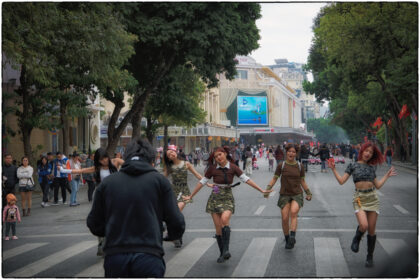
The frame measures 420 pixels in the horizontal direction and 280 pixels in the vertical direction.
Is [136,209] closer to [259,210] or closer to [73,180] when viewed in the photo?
[259,210]

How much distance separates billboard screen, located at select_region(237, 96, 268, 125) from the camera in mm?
112250

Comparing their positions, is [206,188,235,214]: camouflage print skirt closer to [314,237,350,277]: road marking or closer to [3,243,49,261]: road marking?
[314,237,350,277]: road marking

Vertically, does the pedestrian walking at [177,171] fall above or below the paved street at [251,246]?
above

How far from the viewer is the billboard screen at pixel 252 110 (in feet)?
368

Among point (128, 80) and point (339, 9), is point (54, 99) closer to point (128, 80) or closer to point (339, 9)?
point (128, 80)

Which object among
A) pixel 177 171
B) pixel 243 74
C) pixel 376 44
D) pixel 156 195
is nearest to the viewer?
pixel 156 195

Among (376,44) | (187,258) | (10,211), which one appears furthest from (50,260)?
(376,44)

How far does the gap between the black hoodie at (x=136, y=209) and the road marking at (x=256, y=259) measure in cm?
349

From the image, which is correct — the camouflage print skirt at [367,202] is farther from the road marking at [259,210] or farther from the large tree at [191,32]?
the large tree at [191,32]

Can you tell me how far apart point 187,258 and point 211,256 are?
39 cm

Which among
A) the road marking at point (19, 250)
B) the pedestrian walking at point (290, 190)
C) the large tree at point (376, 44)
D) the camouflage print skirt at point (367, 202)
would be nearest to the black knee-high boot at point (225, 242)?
the pedestrian walking at point (290, 190)

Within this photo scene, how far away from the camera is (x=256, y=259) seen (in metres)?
8.58

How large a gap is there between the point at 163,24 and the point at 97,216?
2229cm

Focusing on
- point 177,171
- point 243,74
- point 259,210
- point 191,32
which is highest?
point 243,74
